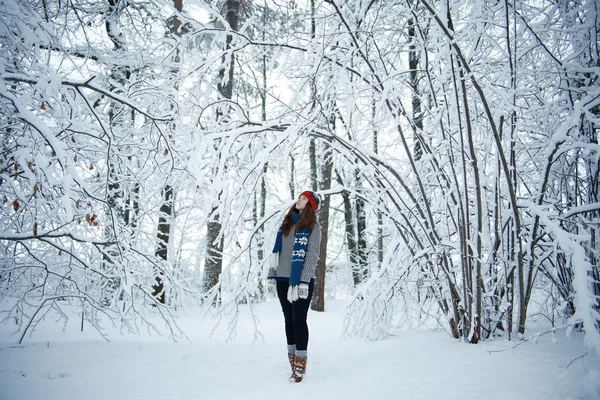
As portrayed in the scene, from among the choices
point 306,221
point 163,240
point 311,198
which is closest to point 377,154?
point 311,198

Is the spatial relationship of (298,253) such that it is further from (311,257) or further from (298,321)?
(298,321)

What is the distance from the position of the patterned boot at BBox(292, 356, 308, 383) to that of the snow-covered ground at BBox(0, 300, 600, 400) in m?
0.08

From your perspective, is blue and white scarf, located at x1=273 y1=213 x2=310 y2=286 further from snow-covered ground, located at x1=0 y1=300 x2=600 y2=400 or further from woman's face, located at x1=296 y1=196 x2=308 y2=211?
snow-covered ground, located at x1=0 y1=300 x2=600 y2=400

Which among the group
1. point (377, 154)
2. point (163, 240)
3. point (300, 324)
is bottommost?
point (300, 324)

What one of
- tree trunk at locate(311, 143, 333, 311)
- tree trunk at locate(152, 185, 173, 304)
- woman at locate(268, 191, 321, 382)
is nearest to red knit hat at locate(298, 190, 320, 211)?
woman at locate(268, 191, 321, 382)

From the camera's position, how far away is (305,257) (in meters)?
3.00

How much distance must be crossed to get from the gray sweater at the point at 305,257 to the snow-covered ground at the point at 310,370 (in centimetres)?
85

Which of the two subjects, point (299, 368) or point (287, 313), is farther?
point (287, 313)

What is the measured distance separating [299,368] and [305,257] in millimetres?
898

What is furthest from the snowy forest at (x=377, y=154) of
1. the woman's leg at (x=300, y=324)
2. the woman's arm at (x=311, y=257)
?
the woman's leg at (x=300, y=324)

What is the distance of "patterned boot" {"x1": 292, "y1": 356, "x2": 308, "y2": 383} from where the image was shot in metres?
2.90

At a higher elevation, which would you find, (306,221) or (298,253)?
(306,221)

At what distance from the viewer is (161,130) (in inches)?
114

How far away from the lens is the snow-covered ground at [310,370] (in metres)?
2.21
